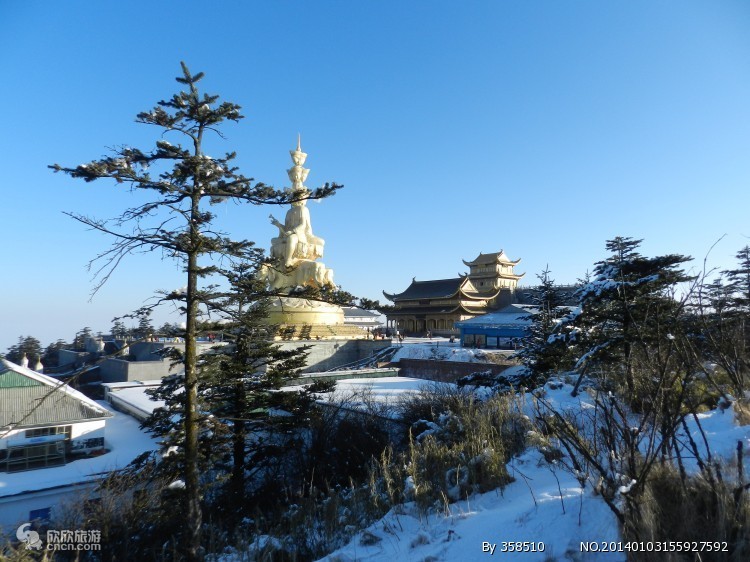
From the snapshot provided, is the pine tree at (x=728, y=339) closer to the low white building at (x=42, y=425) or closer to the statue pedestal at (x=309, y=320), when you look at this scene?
the low white building at (x=42, y=425)

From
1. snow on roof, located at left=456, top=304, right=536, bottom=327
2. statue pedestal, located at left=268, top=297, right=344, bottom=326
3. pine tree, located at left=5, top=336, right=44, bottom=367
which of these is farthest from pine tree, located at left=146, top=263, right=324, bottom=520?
pine tree, located at left=5, top=336, right=44, bottom=367

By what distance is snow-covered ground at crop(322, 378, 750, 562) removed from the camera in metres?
2.90

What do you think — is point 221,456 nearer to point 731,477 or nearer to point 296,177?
point 731,477

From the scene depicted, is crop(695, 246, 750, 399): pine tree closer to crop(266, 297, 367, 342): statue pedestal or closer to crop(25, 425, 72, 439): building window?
crop(25, 425, 72, 439): building window

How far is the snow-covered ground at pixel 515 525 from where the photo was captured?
9.50 ft

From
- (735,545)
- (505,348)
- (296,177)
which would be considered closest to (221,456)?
(735,545)

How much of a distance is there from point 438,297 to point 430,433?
33.3 m

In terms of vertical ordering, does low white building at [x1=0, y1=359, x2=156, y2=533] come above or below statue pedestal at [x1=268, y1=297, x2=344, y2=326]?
below

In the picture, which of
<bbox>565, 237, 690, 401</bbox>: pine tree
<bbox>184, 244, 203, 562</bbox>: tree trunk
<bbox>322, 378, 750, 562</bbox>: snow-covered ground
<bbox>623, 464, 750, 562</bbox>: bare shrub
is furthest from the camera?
<bbox>565, 237, 690, 401</bbox>: pine tree

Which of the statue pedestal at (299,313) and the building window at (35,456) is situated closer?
the building window at (35,456)

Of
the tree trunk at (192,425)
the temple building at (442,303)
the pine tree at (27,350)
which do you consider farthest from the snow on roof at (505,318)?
the pine tree at (27,350)

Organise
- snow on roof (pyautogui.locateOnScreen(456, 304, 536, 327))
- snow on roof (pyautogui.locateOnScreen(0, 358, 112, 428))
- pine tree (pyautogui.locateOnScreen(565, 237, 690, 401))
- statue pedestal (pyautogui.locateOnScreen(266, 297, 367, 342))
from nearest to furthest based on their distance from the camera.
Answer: pine tree (pyautogui.locateOnScreen(565, 237, 690, 401)), snow on roof (pyautogui.locateOnScreen(0, 358, 112, 428)), statue pedestal (pyautogui.locateOnScreen(266, 297, 367, 342)), snow on roof (pyautogui.locateOnScreen(456, 304, 536, 327))

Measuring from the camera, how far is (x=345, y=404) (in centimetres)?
933

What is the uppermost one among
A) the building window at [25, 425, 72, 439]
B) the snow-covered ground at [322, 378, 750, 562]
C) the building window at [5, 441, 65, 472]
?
the snow-covered ground at [322, 378, 750, 562]
